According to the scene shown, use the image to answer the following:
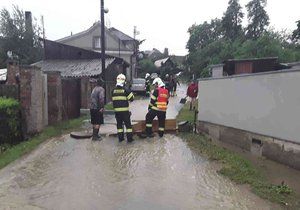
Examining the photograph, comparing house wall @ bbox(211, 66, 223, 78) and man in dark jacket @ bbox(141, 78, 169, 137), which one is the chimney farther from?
man in dark jacket @ bbox(141, 78, 169, 137)

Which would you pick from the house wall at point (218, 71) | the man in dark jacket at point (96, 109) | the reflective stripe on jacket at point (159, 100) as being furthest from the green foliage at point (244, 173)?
the house wall at point (218, 71)

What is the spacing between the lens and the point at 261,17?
5291 cm

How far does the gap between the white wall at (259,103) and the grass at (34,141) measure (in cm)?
455

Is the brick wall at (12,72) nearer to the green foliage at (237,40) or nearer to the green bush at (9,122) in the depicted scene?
the green bush at (9,122)

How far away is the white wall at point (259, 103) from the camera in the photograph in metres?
7.25

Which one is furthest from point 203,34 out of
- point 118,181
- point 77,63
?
point 118,181

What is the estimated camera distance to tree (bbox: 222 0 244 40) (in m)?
54.3

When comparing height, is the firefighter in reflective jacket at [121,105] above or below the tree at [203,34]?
below

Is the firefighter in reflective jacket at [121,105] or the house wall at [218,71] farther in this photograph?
the house wall at [218,71]

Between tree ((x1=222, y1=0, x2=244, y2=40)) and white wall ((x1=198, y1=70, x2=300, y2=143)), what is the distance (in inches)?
1820

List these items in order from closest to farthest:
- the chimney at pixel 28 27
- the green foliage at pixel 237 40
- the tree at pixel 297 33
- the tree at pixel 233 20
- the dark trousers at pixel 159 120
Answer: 1. the dark trousers at pixel 159 120
2. the green foliage at pixel 237 40
3. the tree at pixel 297 33
4. the chimney at pixel 28 27
5. the tree at pixel 233 20

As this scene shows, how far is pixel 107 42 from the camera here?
158 ft

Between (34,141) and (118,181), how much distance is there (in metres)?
4.40

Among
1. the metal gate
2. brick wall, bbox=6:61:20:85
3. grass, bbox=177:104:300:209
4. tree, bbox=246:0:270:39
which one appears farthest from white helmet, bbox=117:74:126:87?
tree, bbox=246:0:270:39
